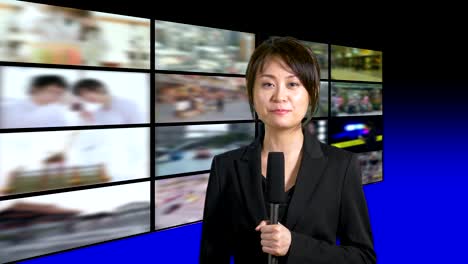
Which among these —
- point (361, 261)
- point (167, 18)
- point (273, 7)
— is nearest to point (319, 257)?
point (361, 261)

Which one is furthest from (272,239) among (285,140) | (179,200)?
(179,200)

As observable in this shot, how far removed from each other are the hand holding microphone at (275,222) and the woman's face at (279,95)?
125mm

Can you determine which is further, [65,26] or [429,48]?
[429,48]

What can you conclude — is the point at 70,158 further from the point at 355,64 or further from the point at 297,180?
the point at 355,64

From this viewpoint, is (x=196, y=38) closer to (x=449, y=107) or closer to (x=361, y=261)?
(x=361, y=261)

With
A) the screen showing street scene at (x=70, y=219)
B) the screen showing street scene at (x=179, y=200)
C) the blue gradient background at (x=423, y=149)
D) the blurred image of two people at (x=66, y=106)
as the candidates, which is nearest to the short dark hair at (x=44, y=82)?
the blurred image of two people at (x=66, y=106)

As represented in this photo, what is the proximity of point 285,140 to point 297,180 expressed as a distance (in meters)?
0.10

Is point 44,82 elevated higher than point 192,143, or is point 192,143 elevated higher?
point 44,82

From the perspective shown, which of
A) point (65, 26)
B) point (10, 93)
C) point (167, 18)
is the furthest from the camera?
point (167, 18)

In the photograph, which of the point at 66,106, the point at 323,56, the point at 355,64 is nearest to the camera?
the point at 66,106

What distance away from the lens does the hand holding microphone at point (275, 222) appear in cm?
95

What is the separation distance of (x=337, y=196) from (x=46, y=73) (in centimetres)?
187

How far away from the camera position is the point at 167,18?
9.77 feet

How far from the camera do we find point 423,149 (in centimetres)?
487
